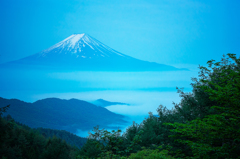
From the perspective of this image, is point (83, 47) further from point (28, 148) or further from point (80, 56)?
point (28, 148)

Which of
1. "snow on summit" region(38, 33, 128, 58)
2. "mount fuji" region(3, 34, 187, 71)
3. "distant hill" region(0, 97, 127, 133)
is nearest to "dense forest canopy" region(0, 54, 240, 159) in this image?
"snow on summit" region(38, 33, 128, 58)

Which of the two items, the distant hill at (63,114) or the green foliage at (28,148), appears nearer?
the green foliage at (28,148)

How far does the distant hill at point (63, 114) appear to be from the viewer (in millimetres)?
124625

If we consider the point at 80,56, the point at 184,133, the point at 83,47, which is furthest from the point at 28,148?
the point at 80,56

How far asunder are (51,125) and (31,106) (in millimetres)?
23701

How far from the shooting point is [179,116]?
14.1 metres

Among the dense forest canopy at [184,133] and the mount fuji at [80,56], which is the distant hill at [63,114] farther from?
the dense forest canopy at [184,133]

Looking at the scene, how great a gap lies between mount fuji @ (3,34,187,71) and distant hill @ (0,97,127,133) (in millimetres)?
31360

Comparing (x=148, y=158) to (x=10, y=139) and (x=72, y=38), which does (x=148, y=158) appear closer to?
(x=10, y=139)

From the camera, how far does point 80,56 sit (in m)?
123

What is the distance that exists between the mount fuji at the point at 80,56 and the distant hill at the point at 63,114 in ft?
103

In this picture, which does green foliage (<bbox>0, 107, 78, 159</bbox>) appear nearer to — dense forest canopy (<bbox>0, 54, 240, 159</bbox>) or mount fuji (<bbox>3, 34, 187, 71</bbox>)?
dense forest canopy (<bbox>0, 54, 240, 159</bbox>)

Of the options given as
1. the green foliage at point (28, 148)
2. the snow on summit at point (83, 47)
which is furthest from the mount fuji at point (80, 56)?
the green foliage at point (28, 148)

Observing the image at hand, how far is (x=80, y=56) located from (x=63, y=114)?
4985cm
